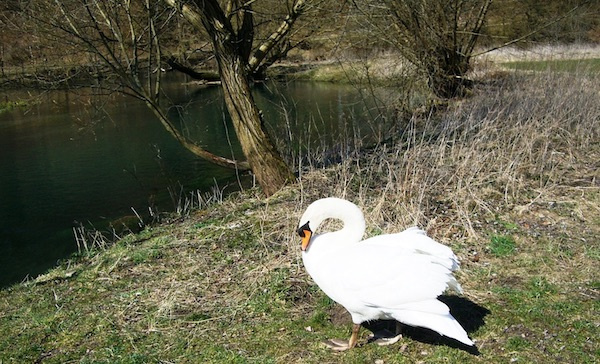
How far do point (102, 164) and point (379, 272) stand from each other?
13.9 meters

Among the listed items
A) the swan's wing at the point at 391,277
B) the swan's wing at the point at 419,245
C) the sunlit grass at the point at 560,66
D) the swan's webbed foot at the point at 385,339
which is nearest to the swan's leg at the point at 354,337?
the swan's webbed foot at the point at 385,339

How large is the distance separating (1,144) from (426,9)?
15628mm

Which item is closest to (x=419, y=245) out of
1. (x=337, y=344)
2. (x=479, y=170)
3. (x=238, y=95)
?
(x=337, y=344)

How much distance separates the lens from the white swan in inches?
154

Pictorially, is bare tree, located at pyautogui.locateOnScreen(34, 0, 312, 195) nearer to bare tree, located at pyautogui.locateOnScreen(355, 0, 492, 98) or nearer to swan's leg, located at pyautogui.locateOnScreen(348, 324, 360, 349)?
swan's leg, located at pyautogui.locateOnScreen(348, 324, 360, 349)

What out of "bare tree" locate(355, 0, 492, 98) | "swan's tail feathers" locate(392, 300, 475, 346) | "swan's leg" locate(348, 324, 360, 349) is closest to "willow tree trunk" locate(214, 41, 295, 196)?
"swan's leg" locate(348, 324, 360, 349)

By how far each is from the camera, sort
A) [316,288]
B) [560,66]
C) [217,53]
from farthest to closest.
A: [560,66]
[217,53]
[316,288]

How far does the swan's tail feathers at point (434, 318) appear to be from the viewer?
3.73 meters

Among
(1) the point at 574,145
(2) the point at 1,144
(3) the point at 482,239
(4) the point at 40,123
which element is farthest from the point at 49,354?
(4) the point at 40,123

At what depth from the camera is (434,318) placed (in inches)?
151

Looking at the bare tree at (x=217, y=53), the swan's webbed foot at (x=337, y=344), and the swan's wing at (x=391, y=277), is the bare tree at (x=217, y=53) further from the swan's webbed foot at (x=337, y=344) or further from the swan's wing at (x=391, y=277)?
the swan's wing at (x=391, y=277)

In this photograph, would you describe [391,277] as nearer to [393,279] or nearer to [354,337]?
[393,279]

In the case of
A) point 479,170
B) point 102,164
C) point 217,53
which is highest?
point 217,53

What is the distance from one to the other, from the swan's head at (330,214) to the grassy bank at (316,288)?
0.95m
